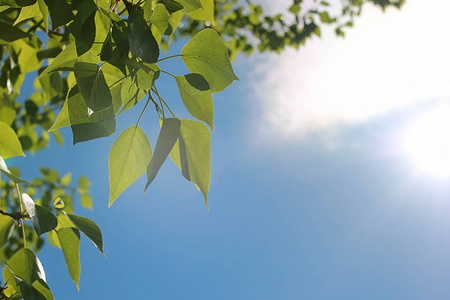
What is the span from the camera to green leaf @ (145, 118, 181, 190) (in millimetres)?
352

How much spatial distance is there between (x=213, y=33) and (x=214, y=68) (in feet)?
0.12

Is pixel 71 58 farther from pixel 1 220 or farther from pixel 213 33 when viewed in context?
pixel 1 220

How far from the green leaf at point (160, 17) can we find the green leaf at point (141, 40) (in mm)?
40

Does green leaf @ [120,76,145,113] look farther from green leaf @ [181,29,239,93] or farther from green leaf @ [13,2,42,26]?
green leaf @ [13,2,42,26]

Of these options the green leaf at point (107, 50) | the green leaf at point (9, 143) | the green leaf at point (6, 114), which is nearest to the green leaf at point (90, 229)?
the green leaf at point (9, 143)

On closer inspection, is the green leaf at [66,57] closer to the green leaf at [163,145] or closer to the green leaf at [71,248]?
the green leaf at [163,145]

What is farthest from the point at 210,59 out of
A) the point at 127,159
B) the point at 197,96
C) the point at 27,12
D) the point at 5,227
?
the point at 5,227

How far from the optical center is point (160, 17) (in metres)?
0.40

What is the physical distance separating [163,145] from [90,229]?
9.1 inches

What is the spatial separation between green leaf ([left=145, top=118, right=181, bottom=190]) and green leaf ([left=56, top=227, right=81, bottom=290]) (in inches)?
10.7

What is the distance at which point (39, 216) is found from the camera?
489mm

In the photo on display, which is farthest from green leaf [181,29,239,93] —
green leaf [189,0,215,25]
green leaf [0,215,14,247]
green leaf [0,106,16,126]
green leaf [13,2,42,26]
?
green leaf [0,106,16,126]

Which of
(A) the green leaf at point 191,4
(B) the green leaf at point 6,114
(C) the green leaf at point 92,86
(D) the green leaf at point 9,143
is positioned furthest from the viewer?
(B) the green leaf at point 6,114

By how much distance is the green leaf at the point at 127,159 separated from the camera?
17.0 inches
